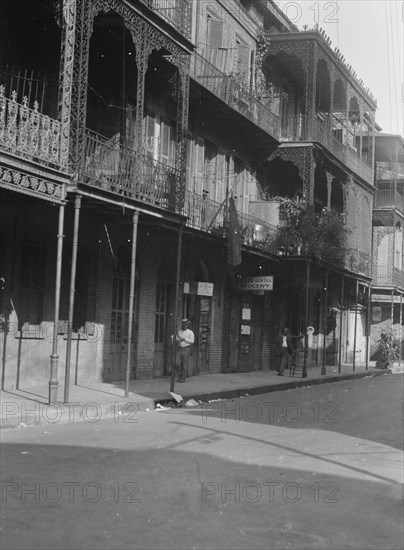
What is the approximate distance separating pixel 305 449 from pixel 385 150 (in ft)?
111

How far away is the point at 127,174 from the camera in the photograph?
14391 mm

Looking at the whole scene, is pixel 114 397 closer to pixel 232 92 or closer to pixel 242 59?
pixel 232 92

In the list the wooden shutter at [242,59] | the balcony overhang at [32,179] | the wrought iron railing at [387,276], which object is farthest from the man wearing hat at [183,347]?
the wrought iron railing at [387,276]

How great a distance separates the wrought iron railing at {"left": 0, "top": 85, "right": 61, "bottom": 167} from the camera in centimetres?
1103

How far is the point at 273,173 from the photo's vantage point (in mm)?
26688

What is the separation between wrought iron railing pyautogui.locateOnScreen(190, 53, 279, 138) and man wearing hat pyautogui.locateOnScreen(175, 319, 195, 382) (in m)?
6.55

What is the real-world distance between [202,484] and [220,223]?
46.1 feet

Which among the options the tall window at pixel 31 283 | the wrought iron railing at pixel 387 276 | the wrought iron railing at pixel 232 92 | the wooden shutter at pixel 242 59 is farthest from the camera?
the wrought iron railing at pixel 387 276

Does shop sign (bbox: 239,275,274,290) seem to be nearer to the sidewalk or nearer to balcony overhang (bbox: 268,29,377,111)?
the sidewalk

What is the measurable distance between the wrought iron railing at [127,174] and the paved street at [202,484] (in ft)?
14.8

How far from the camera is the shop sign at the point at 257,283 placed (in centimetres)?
2203

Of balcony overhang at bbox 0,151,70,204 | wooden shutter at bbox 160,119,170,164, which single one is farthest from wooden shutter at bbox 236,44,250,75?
balcony overhang at bbox 0,151,70,204

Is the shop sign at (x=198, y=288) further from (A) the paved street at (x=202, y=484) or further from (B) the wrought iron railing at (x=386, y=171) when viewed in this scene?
(B) the wrought iron railing at (x=386, y=171)

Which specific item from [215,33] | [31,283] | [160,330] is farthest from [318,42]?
[31,283]
